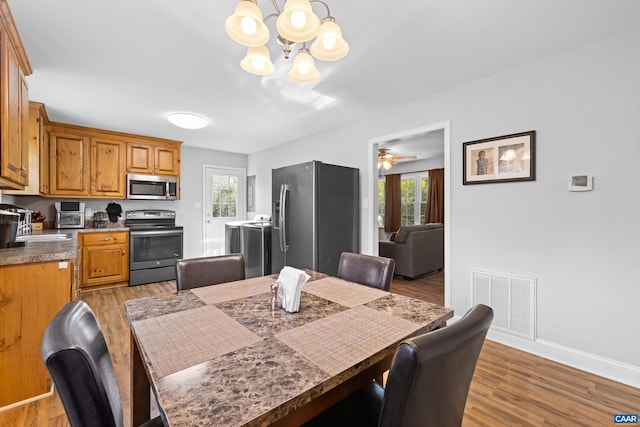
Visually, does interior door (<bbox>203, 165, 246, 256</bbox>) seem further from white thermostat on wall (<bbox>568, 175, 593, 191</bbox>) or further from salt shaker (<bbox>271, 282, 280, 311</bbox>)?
white thermostat on wall (<bbox>568, 175, 593, 191</bbox>)

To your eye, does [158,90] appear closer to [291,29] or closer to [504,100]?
[291,29]

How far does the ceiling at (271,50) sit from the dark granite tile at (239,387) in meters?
1.82

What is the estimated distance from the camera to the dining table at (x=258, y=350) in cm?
64

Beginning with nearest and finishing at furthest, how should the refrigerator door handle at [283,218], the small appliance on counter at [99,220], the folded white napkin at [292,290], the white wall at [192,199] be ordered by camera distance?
the folded white napkin at [292,290] → the refrigerator door handle at [283,218] → the small appliance on counter at [99,220] → the white wall at [192,199]

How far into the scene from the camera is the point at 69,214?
3.94 meters

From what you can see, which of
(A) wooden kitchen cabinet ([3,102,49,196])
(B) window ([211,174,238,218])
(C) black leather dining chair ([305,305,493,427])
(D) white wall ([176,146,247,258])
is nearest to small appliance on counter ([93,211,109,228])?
(A) wooden kitchen cabinet ([3,102,49,196])

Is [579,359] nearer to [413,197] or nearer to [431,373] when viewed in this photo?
[431,373]

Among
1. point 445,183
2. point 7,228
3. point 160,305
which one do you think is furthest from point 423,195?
point 7,228

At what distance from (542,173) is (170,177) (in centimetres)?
488

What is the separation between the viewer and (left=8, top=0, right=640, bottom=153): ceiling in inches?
66.8

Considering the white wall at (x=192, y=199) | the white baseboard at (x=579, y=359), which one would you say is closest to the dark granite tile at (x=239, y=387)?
the white baseboard at (x=579, y=359)

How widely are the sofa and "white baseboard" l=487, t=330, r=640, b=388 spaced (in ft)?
6.45

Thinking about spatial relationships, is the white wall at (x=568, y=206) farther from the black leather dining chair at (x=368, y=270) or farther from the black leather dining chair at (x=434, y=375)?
the black leather dining chair at (x=434, y=375)

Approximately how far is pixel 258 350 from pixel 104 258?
4.13 meters
